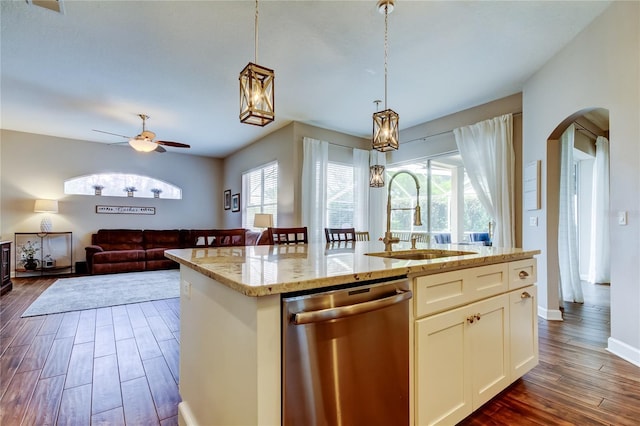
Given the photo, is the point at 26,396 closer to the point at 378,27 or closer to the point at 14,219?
the point at 378,27

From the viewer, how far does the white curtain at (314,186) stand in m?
5.06

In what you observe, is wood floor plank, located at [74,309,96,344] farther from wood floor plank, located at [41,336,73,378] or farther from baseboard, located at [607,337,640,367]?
baseboard, located at [607,337,640,367]

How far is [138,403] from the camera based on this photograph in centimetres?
179

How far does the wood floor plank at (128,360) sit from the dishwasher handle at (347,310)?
6.18ft

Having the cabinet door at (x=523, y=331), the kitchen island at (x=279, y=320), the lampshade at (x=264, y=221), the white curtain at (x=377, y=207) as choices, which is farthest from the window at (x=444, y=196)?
the kitchen island at (x=279, y=320)

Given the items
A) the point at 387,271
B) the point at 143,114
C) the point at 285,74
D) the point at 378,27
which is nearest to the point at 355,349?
the point at 387,271

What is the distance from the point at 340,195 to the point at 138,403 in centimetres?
440

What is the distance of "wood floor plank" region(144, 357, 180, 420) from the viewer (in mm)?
1733

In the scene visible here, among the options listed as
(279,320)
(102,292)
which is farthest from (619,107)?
(102,292)

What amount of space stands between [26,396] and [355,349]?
218 centimetres

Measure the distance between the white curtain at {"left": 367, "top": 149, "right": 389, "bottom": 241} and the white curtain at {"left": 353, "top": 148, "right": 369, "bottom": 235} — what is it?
116 millimetres

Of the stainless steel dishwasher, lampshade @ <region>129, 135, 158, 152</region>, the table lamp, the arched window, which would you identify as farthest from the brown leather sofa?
the stainless steel dishwasher

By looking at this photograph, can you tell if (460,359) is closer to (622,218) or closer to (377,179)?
(622,218)

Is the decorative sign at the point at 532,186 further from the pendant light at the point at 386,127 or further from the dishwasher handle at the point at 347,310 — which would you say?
the dishwasher handle at the point at 347,310
